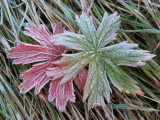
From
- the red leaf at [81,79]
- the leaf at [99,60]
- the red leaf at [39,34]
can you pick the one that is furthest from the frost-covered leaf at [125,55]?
the red leaf at [39,34]

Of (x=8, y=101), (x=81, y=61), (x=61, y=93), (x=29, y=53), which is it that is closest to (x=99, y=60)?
(x=81, y=61)

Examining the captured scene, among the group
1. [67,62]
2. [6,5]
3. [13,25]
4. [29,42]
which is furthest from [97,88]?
[6,5]

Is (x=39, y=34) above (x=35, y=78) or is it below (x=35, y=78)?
above

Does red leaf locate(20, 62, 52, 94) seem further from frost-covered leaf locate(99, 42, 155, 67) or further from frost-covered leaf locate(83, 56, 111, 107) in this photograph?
frost-covered leaf locate(99, 42, 155, 67)

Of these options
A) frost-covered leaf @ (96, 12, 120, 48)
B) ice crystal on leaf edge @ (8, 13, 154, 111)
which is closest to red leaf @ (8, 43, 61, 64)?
ice crystal on leaf edge @ (8, 13, 154, 111)

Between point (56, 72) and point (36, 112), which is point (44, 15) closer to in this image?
point (56, 72)

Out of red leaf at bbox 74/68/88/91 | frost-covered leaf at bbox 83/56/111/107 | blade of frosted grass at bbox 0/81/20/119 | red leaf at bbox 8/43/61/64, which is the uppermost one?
red leaf at bbox 8/43/61/64

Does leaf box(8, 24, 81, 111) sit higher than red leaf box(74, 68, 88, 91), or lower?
higher

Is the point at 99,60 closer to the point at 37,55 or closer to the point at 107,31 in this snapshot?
the point at 107,31
